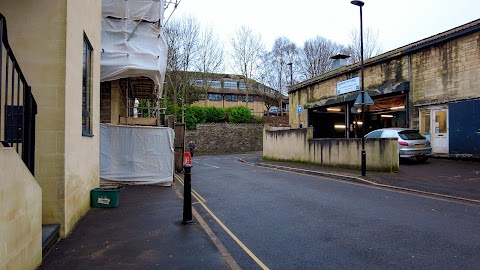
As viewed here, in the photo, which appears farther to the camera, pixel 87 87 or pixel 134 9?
pixel 134 9

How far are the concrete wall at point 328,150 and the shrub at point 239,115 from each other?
2053 cm

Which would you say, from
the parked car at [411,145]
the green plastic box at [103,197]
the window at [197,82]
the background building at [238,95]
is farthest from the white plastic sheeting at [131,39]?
the background building at [238,95]

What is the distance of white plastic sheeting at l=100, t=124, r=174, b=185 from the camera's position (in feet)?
37.4

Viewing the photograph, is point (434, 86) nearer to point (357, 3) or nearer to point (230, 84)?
A: point (357, 3)

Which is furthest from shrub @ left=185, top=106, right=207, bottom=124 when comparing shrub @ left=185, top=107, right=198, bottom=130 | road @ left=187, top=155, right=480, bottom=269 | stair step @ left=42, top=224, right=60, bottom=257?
stair step @ left=42, top=224, right=60, bottom=257

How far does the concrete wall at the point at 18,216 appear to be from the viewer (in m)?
3.24

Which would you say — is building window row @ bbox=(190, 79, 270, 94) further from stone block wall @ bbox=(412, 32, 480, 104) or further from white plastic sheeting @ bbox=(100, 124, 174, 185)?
white plastic sheeting @ bbox=(100, 124, 174, 185)

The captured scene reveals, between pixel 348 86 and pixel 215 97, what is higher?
pixel 215 97

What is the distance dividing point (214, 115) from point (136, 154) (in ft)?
104

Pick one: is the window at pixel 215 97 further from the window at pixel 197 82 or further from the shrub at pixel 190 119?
the shrub at pixel 190 119

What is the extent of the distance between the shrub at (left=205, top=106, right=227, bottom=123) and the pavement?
32814mm

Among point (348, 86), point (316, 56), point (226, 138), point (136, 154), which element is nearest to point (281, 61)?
point (316, 56)

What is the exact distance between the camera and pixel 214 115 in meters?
43.6

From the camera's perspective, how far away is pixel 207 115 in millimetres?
43250
